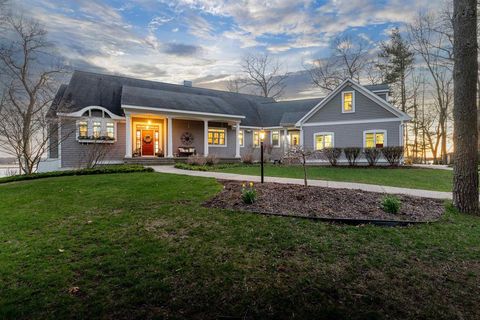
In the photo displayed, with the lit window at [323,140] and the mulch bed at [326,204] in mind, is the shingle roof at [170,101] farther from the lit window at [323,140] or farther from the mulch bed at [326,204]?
the mulch bed at [326,204]

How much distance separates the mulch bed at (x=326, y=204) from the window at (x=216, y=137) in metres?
13.6

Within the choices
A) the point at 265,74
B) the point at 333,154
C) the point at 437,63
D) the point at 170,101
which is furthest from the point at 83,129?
the point at 437,63

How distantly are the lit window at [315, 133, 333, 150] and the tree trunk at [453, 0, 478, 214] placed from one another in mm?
13301

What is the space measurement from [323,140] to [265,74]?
64.6ft

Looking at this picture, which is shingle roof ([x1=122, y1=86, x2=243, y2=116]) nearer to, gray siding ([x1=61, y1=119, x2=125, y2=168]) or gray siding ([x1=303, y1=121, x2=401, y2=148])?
gray siding ([x1=61, y1=119, x2=125, y2=168])

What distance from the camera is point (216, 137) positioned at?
20.5 meters

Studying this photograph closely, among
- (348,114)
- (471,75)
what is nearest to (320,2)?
(348,114)

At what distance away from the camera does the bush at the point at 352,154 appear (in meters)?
16.9

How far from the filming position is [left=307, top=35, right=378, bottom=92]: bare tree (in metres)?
28.8

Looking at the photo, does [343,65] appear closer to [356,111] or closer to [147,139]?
[356,111]

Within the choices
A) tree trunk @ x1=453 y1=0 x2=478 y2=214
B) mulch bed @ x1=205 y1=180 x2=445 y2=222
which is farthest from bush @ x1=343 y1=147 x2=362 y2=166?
tree trunk @ x1=453 y1=0 x2=478 y2=214

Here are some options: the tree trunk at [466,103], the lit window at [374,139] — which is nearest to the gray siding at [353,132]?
the lit window at [374,139]

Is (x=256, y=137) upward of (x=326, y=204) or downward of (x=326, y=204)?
upward

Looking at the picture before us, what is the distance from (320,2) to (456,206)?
12.6 metres
